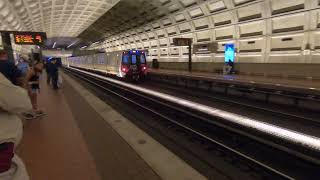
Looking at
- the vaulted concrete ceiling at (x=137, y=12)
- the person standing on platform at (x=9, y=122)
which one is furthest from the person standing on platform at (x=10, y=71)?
the vaulted concrete ceiling at (x=137, y=12)

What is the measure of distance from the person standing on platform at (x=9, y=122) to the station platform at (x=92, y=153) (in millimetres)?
2353

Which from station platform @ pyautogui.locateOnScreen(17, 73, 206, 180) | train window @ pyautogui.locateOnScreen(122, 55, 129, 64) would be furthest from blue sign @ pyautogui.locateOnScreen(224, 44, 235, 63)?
station platform @ pyautogui.locateOnScreen(17, 73, 206, 180)

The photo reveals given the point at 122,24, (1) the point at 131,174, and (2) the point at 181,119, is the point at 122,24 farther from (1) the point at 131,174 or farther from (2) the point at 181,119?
(1) the point at 131,174

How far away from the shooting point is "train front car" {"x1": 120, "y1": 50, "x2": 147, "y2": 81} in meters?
22.9

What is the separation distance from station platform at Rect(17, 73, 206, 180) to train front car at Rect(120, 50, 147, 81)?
1446cm

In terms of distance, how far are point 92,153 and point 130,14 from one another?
28722mm

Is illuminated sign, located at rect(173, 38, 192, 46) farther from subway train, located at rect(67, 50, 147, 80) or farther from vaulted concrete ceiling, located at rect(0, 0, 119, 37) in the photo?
vaulted concrete ceiling, located at rect(0, 0, 119, 37)

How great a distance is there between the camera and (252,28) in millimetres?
20219

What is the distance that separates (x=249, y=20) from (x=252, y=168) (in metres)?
16.7

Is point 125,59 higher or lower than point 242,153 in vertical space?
higher

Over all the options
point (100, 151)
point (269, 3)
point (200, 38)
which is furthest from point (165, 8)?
point (100, 151)

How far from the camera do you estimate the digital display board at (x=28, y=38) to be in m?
18.3

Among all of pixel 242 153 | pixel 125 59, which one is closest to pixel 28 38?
pixel 125 59

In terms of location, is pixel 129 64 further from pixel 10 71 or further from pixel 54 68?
pixel 10 71
